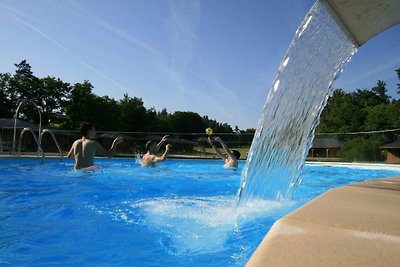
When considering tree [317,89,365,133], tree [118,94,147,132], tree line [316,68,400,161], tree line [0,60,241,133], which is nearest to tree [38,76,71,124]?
tree line [0,60,241,133]

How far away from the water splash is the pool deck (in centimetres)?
288

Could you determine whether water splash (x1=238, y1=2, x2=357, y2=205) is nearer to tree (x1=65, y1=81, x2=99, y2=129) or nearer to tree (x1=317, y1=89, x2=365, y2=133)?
tree (x1=65, y1=81, x2=99, y2=129)

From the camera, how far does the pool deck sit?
1086 mm

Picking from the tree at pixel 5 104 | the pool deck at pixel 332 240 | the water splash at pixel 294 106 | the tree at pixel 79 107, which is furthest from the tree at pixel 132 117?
the pool deck at pixel 332 240

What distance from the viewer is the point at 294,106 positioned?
598 cm

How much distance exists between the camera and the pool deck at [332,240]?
109cm

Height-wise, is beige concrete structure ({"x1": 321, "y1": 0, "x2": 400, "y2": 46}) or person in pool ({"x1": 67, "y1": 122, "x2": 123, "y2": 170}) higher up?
beige concrete structure ({"x1": 321, "y1": 0, "x2": 400, "y2": 46})

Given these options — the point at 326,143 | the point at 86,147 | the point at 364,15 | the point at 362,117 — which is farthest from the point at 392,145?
the point at 364,15

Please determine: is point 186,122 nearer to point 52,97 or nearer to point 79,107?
point 52,97

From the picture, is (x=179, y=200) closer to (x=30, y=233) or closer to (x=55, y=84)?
(x=30, y=233)

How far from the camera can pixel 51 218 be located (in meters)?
4.63

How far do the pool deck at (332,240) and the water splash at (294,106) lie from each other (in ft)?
9.45

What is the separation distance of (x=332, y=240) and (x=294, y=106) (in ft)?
16.2

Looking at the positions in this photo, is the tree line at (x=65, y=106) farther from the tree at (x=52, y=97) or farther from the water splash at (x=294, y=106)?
the water splash at (x=294, y=106)
